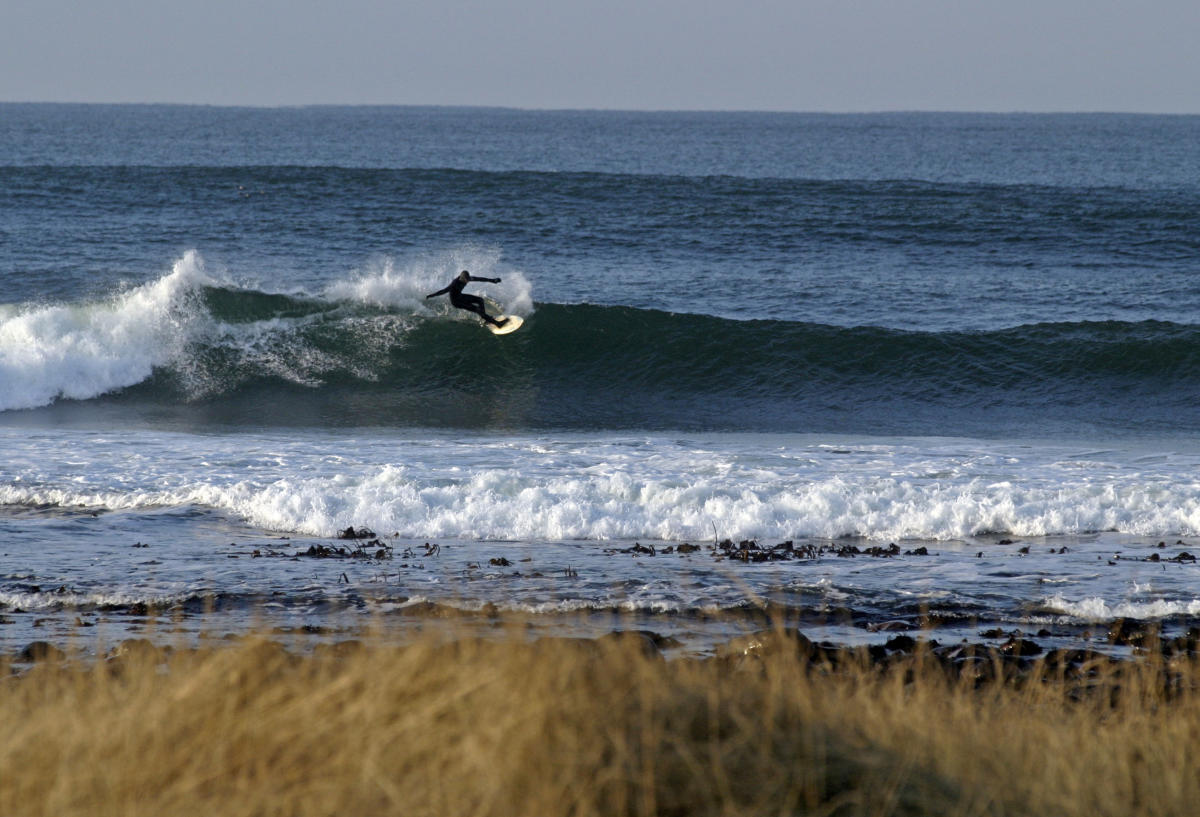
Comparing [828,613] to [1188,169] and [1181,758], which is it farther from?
[1188,169]

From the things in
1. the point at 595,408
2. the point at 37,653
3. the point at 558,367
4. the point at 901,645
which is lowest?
the point at 37,653

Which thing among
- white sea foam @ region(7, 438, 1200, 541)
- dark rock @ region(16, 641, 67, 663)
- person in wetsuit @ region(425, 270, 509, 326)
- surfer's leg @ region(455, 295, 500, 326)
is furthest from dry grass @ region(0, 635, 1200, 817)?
surfer's leg @ region(455, 295, 500, 326)

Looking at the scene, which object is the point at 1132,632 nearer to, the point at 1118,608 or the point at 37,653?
the point at 1118,608

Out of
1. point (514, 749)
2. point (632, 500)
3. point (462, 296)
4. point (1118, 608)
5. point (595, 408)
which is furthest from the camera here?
point (595, 408)

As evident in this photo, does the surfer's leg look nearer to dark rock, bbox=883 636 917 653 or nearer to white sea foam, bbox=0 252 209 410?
white sea foam, bbox=0 252 209 410

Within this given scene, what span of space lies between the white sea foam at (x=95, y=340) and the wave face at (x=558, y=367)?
0.04 metres

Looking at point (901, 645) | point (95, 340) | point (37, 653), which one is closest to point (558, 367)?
point (95, 340)

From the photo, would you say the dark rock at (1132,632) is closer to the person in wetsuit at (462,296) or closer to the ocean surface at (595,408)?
the ocean surface at (595,408)

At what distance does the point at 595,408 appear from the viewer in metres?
18.4

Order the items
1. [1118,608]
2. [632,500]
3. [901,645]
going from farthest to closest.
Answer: [632,500] < [1118,608] < [901,645]

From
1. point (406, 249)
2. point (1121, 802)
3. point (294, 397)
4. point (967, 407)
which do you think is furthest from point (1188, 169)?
point (1121, 802)

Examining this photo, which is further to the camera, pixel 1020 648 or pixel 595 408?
pixel 595 408

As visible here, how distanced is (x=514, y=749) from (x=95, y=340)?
18711 mm

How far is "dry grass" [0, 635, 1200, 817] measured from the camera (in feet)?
9.80
